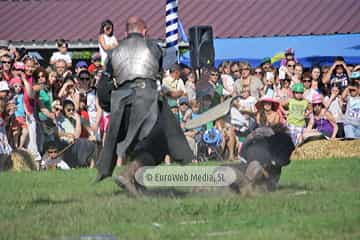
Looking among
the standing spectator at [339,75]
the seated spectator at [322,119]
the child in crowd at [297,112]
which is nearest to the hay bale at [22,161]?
the child in crowd at [297,112]

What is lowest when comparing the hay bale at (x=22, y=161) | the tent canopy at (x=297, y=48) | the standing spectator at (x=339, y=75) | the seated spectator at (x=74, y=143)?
the hay bale at (x=22, y=161)

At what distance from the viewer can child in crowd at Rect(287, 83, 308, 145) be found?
1844cm

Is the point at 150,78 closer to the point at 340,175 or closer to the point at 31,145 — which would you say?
the point at 340,175

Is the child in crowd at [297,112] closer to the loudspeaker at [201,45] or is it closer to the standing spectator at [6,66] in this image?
the loudspeaker at [201,45]

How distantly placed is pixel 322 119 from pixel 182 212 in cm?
976

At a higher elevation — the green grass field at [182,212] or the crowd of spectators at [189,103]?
the crowd of spectators at [189,103]

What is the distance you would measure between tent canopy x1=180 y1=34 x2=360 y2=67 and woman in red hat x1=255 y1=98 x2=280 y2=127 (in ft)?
22.0

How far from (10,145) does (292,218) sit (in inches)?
325

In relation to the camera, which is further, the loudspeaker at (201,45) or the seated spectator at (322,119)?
the loudspeaker at (201,45)

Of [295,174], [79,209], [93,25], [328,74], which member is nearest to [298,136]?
[328,74]

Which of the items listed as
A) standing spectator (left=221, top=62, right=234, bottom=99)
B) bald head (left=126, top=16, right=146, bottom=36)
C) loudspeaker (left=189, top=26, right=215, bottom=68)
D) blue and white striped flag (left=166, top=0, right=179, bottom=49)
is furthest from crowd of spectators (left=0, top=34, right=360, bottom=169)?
Result: bald head (left=126, top=16, right=146, bottom=36)

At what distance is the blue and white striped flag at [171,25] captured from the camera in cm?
1992

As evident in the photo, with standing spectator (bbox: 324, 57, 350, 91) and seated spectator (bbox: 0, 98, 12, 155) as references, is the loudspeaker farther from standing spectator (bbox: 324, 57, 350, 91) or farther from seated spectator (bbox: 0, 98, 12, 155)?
seated spectator (bbox: 0, 98, 12, 155)

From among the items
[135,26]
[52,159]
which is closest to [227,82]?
[52,159]
